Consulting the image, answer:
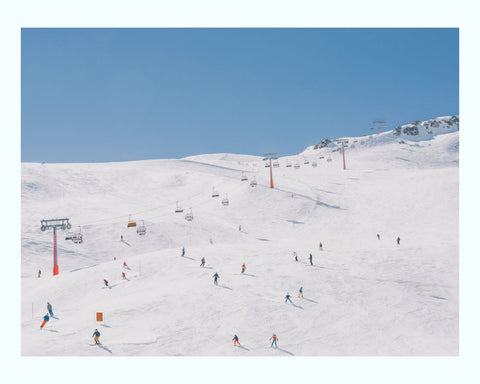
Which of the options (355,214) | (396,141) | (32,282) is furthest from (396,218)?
(396,141)

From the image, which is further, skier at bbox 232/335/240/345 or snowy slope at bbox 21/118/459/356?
snowy slope at bbox 21/118/459/356

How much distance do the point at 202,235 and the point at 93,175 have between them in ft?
134

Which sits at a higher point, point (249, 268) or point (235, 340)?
point (249, 268)

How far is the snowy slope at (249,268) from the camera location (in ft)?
78.5

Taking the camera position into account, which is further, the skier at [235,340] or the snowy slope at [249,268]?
the snowy slope at [249,268]

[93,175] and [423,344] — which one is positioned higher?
[93,175]

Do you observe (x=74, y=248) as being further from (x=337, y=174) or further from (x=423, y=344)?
(x=337, y=174)

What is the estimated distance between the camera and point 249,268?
3472 cm

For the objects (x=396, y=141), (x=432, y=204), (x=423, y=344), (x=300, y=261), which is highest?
(x=396, y=141)

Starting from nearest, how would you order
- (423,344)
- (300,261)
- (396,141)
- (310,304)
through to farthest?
1. (423,344)
2. (310,304)
3. (300,261)
4. (396,141)

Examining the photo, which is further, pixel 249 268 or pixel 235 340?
pixel 249 268

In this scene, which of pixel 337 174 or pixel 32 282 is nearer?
pixel 32 282

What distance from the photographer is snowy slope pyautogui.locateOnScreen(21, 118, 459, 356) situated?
23.9 metres

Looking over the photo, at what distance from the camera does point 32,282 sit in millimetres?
37875
